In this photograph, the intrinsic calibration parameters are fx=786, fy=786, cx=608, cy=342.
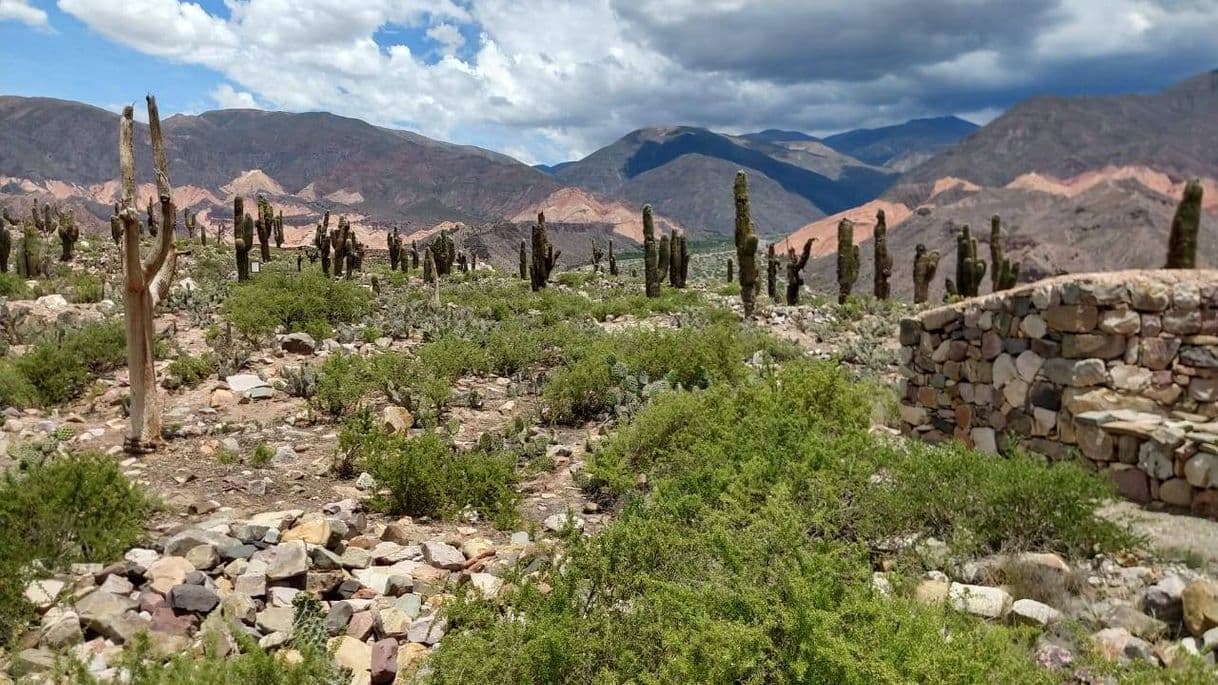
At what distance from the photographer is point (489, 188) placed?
166750mm

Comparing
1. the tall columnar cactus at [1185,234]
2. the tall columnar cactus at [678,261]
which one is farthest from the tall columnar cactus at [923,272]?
the tall columnar cactus at [1185,234]

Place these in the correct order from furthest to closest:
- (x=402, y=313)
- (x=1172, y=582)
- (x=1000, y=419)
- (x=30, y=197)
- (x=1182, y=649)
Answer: (x=30, y=197), (x=402, y=313), (x=1000, y=419), (x=1172, y=582), (x=1182, y=649)

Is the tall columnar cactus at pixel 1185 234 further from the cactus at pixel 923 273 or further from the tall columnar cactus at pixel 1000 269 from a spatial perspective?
the cactus at pixel 923 273

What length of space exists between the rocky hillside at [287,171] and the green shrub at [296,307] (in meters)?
103

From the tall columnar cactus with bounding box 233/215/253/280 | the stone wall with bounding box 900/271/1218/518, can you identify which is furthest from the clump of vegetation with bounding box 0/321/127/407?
the tall columnar cactus with bounding box 233/215/253/280

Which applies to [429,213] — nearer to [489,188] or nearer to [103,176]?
[489,188]

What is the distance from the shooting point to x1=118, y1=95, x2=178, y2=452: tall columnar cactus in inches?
310

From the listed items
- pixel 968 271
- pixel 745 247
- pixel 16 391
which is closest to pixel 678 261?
pixel 745 247

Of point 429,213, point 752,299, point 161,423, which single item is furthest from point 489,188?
point 161,423

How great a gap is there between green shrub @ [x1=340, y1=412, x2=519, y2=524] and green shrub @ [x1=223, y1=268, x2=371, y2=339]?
7.06 metres

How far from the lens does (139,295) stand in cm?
806

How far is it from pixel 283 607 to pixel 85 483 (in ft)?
6.63

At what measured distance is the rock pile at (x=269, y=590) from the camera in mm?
4133

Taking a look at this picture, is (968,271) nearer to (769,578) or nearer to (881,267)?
(881,267)
